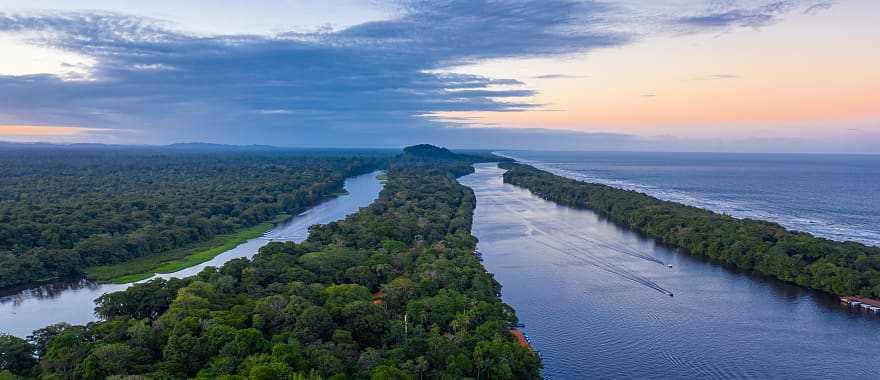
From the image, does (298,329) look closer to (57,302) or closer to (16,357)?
(16,357)

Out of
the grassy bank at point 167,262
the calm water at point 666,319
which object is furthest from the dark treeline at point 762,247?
the grassy bank at point 167,262

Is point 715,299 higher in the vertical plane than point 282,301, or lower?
lower

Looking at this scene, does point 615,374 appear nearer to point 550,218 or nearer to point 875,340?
point 875,340

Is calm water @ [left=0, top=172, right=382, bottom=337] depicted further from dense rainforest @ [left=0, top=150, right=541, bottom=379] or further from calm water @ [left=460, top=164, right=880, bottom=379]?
calm water @ [left=460, top=164, right=880, bottom=379]

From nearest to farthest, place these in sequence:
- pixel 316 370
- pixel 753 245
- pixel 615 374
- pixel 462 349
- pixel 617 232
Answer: pixel 316 370 < pixel 462 349 < pixel 615 374 < pixel 753 245 < pixel 617 232

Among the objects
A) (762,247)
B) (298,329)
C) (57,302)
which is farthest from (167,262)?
(762,247)

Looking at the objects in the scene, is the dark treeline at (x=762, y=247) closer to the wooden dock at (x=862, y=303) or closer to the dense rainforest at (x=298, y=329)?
the wooden dock at (x=862, y=303)

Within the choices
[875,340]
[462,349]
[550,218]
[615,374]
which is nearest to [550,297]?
[615,374]
